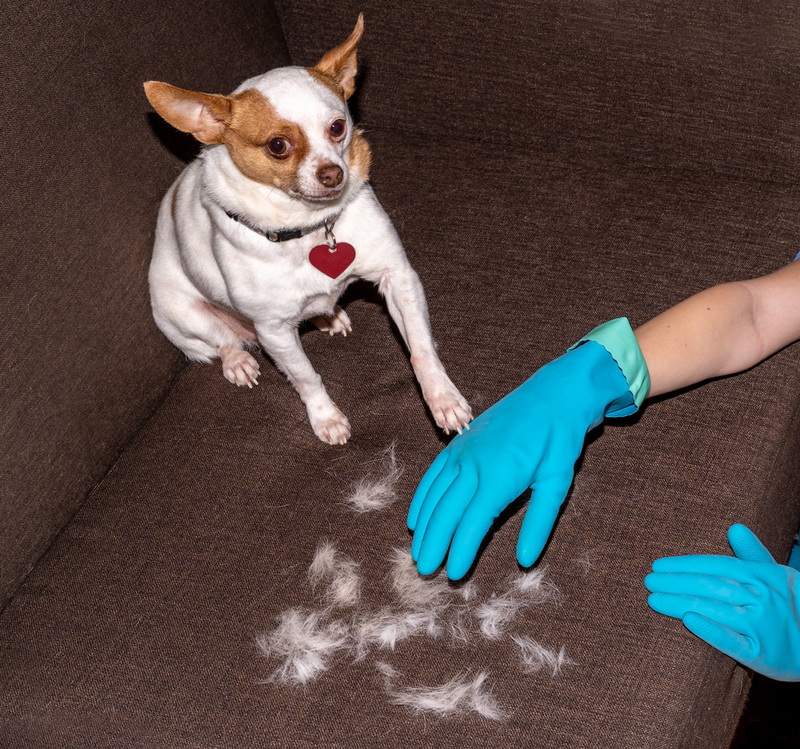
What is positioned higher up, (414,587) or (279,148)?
(279,148)

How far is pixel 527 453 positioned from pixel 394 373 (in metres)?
0.50

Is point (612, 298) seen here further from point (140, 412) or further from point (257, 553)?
point (140, 412)

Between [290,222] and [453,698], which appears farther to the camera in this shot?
[290,222]

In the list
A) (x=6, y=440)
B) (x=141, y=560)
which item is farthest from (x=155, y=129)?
(x=141, y=560)

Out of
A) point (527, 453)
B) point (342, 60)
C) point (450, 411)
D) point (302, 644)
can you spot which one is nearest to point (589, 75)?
point (342, 60)

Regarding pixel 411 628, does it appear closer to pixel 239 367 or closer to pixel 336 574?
pixel 336 574

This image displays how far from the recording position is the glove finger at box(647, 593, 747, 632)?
1.26 metres

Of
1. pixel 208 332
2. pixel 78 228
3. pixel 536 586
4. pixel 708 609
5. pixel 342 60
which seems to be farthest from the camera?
pixel 208 332

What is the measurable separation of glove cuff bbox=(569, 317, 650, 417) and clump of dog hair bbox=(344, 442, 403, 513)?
46cm

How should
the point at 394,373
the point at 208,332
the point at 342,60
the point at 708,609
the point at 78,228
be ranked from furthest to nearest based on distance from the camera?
the point at 208,332
the point at 394,373
the point at 78,228
the point at 342,60
the point at 708,609

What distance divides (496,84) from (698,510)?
1233 mm

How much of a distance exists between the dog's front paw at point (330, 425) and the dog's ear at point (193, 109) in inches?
23.8

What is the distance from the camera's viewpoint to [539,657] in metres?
1.29

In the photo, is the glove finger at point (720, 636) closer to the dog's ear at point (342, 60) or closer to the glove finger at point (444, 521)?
the glove finger at point (444, 521)
